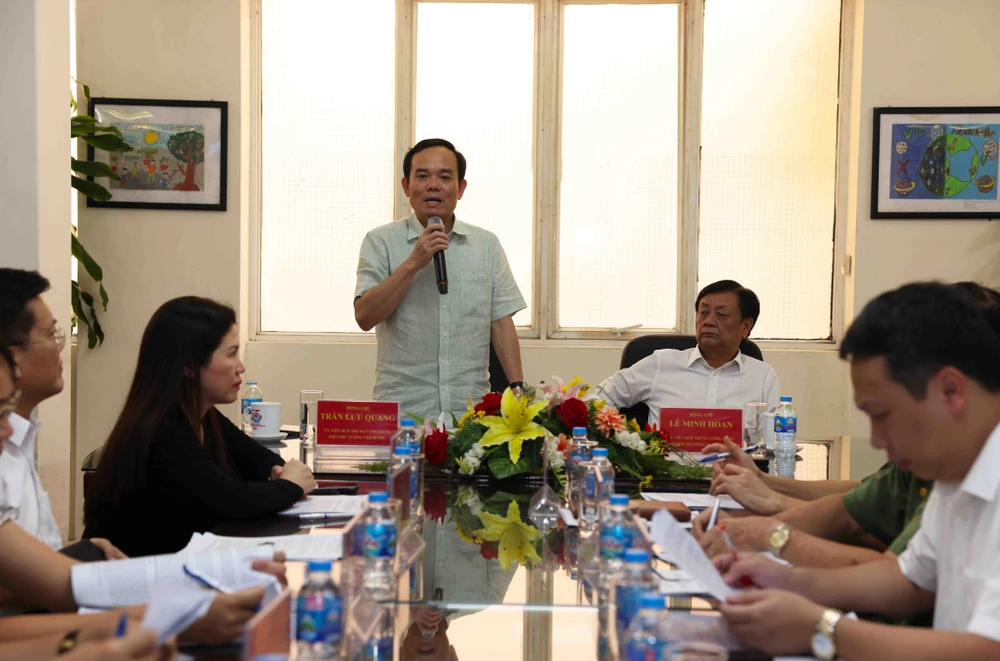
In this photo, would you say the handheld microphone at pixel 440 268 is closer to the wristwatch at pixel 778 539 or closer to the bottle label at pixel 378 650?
the wristwatch at pixel 778 539

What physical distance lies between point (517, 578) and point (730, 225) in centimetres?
404

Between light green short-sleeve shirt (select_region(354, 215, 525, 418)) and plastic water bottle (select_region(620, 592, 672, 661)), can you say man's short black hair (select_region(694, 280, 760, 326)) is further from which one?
plastic water bottle (select_region(620, 592, 672, 661))

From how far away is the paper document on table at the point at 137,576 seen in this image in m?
1.58

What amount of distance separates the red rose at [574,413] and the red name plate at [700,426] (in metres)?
0.45

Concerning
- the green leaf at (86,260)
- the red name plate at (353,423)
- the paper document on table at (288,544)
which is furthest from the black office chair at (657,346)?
the green leaf at (86,260)

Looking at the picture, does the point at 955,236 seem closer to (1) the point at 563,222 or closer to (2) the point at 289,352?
(1) the point at 563,222

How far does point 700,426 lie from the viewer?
3.13m

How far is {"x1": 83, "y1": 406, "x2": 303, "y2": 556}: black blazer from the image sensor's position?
7.07 ft

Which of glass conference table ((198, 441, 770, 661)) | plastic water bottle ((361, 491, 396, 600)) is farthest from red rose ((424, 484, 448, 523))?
plastic water bottle ((361, 491, 396, 600))

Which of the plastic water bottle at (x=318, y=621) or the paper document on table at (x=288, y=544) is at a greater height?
the plastic water bottle at (x=318, y=621)

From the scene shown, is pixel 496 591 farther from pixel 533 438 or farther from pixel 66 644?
pixel 533 438

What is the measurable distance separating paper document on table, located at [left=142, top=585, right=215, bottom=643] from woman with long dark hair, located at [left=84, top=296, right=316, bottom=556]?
90 cm

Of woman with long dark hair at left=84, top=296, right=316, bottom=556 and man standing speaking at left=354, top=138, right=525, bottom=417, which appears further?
man standing speaking at left=354, top=138, right=525, bottom=417

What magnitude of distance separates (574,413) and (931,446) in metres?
1.40
